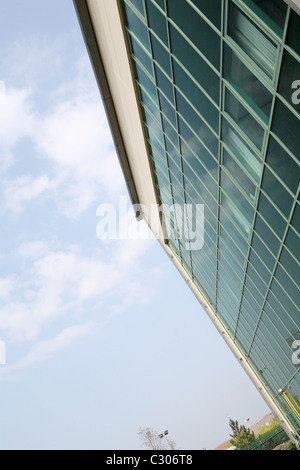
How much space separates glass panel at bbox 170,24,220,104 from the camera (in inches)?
427

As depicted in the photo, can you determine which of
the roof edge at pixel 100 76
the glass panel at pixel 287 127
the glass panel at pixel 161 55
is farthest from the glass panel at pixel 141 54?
the glass panel at pixel 287 127

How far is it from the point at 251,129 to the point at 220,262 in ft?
33.4

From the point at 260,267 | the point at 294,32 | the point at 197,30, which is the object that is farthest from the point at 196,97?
the point at 260,267

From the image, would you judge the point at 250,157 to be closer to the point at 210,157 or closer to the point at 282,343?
the point at 210,157

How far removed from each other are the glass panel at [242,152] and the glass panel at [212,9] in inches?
105

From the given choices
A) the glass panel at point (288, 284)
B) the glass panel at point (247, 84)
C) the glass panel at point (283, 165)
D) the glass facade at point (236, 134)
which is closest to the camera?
the glass facade at point (236, 134)

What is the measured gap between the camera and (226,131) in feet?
38.4

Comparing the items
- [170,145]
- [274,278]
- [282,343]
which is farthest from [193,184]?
[282,343]

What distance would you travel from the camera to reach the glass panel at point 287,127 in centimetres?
879

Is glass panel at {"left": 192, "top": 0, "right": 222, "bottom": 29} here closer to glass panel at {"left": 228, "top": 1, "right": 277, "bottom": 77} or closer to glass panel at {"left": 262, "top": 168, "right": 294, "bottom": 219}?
glass panel at {"left": 228, "top": 1, "right": 277, "bottom": 77}

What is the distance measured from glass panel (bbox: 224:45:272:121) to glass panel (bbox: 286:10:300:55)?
1.45m

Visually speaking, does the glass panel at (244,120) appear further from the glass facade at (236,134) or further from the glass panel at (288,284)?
the glass panel at (288,284)

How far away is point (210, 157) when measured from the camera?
1385 cm
